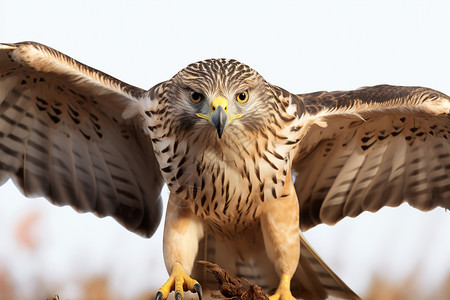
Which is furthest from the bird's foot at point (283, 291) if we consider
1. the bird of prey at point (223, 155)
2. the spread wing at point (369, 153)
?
the spread wing at point (369, 153)

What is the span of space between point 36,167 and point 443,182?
221 centimetres

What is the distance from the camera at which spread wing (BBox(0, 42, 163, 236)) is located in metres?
3.63

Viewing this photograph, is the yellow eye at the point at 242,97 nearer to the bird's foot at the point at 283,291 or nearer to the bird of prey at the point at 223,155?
the bird of prey at the point at 223,155

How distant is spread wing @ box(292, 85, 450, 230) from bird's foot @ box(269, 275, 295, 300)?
624 mm

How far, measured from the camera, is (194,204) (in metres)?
3.47

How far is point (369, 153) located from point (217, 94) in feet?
4.04

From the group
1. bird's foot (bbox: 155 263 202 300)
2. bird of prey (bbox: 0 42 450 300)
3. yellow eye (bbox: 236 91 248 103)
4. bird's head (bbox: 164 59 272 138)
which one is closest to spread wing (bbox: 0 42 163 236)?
bird of prey (bbox: 0 42 450 300)

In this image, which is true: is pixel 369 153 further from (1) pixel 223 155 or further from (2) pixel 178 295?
(2) pixel 178 295

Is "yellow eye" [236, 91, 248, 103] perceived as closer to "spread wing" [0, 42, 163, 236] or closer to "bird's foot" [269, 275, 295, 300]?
"spread wing" [0, 42, 163, 236]

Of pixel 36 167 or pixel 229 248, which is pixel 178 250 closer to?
pixel 229 248

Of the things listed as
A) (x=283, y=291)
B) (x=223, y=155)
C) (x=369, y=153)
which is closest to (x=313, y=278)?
(x=283, y=291)

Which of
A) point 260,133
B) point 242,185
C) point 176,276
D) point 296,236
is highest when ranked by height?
point 260,133

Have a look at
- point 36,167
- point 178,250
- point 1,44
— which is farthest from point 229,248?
point 1,44

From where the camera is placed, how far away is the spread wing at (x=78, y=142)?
363 centimetres
